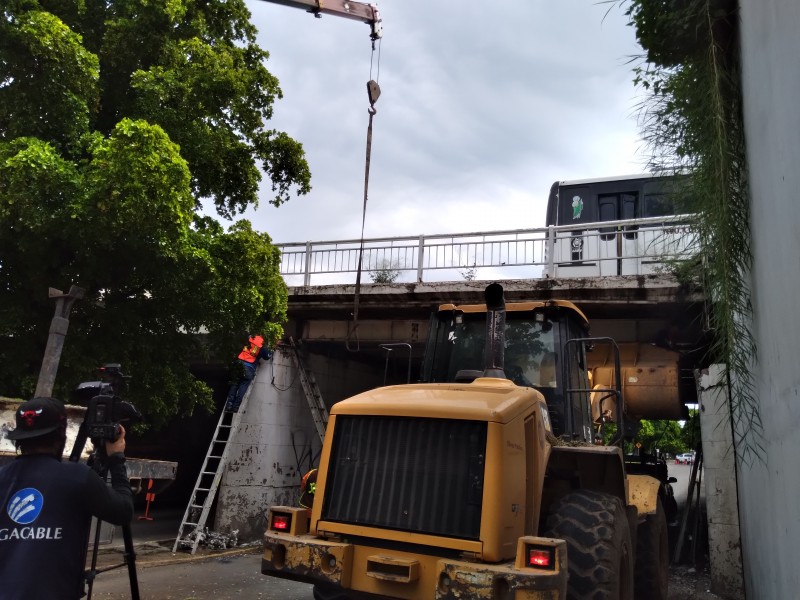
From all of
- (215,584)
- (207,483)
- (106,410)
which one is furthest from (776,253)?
(207,483)

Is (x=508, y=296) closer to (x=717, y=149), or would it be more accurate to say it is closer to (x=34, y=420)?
(x=717, y=149)

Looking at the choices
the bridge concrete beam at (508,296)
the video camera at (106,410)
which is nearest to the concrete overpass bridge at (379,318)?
the bridge concrete beam at (508,296)

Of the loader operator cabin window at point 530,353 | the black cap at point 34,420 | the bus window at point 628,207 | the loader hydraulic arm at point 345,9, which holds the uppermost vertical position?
the loader hydraulic arm at point 345,9

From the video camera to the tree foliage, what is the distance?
3.85 meters

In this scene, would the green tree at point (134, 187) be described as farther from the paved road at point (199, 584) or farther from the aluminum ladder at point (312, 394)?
the aluminum ladder at point (312, 394)

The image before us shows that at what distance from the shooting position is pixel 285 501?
1403cm

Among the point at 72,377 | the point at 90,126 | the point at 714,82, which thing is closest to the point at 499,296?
the point at 714,82

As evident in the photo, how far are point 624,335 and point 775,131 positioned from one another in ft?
29.2

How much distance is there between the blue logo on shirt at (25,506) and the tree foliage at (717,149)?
162 inches

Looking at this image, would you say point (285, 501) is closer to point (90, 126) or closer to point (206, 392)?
point (206, 392)

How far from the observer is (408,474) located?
16.2 feet

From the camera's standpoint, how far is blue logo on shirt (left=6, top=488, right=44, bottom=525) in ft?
9.80

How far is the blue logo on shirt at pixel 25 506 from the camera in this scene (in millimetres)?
2988

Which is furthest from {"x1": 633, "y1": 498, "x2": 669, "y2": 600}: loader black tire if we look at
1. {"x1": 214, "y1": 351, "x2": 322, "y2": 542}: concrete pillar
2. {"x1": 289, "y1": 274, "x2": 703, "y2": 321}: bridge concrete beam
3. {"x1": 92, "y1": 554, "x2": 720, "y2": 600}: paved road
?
{"x1": 214, "y1": 351, "x2": 322, "y2": 542}: concrete pillar
